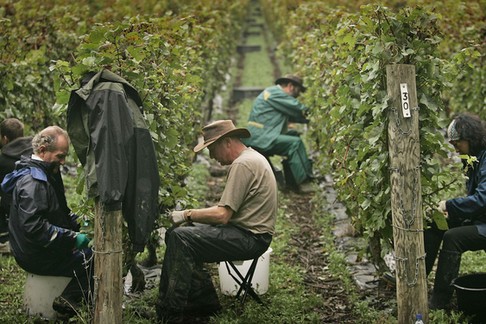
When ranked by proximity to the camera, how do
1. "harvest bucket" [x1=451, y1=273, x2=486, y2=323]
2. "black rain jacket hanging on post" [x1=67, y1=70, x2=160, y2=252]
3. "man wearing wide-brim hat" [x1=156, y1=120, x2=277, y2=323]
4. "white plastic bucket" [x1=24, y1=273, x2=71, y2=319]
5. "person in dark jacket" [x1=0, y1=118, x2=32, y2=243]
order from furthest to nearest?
"person in dark jacket" [x1=0, y1=118, x2=32, y2=243] → "white plastic bucket" [x1=24, y1=273, x2=71, y2=319] → "man wearing wide-brim hat" [x1=156, y1=120, x2=277, y2=323] → "harvest bucket" [x1=451, y1=273, x2=486, y2=323] → "black rain jacket hanging on post" [x1=67, y1=70, x2=160, y2=252]

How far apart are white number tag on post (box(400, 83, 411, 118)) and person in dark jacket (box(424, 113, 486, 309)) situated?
850 millimetres

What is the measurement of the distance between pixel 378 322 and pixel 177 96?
8.48ft

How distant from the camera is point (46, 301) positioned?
5.28 metres

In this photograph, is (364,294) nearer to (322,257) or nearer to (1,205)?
(322,257)

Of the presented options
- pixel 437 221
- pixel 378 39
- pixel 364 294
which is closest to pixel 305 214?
pixel 364 294

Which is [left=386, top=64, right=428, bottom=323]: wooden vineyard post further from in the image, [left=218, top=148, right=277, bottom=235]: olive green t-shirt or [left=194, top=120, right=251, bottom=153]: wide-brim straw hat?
[left=194, top=120, right=251, bottom=153]: wide-brim straw hat

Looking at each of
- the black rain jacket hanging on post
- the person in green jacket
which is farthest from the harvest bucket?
the person in green jacket

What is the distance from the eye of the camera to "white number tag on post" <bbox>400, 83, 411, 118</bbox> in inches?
179

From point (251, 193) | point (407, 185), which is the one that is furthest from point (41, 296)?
point (407, 185)

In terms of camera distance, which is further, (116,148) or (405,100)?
(405,100)

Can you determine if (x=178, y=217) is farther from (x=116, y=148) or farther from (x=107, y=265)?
(x=116, y=148)

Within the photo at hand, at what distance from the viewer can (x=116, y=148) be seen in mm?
4328

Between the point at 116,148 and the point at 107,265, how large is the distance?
762mm

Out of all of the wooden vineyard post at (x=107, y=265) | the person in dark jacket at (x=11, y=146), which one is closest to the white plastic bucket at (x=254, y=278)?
the wooden vineyard post at (x=107, y=265)
